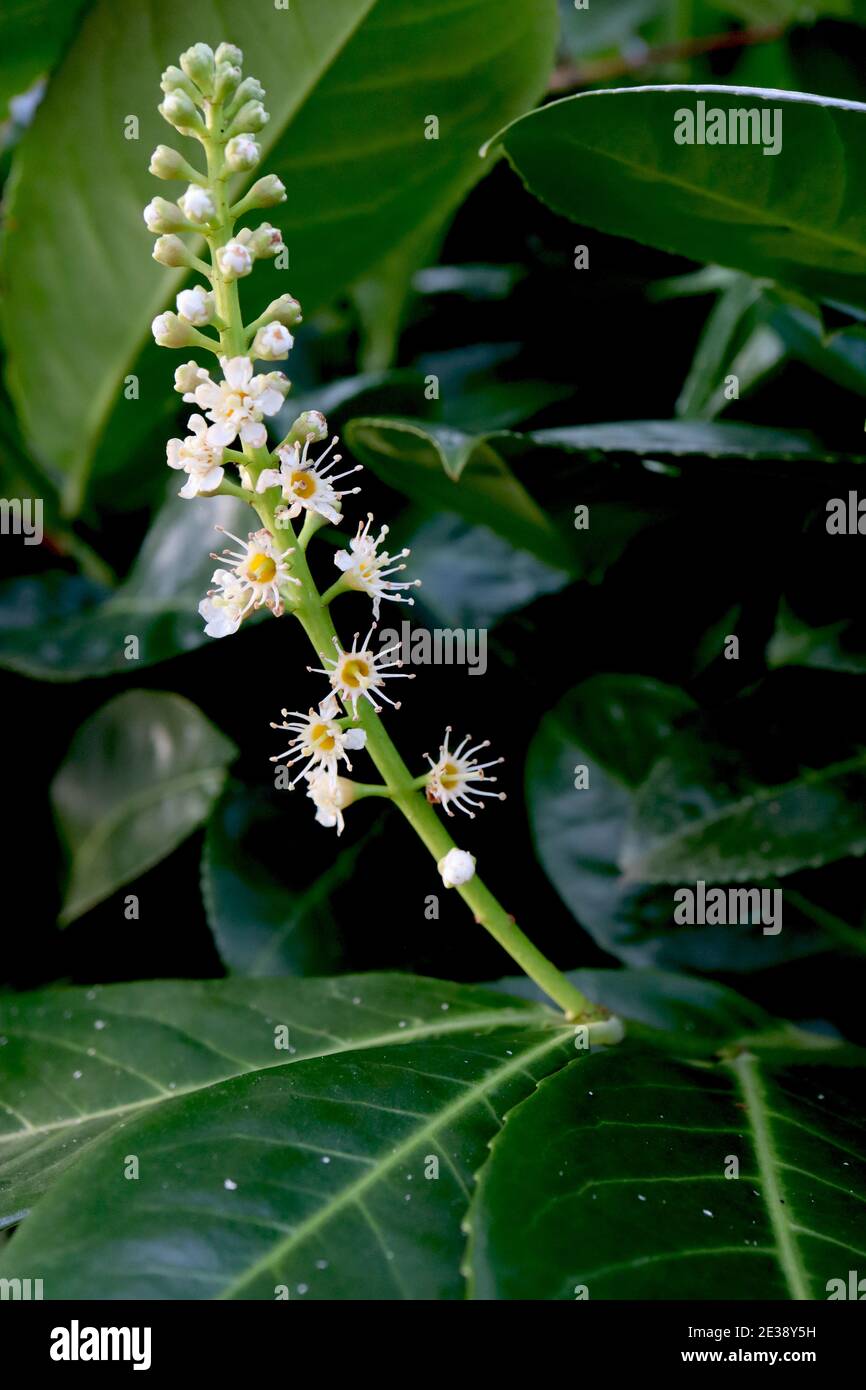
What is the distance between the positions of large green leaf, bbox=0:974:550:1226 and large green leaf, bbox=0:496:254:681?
39 centimetres

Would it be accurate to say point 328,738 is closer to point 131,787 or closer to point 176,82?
point 176,82

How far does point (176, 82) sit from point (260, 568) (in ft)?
1.14

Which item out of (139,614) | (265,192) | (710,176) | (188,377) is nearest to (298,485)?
(188,377)

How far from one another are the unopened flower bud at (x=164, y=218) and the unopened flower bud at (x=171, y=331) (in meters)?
0.06

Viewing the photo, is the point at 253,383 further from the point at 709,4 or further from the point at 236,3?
the point at 709,4

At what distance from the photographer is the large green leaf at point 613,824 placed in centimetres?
123

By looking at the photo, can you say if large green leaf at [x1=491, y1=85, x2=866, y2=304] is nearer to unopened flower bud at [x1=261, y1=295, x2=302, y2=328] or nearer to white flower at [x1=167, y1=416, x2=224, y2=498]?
unopened flower bud at [x1=261, y1=295, x2=302, y2=328]

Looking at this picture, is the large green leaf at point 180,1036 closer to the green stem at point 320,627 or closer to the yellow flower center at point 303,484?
the green stem at point 320,627

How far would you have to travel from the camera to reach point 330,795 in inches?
32.2

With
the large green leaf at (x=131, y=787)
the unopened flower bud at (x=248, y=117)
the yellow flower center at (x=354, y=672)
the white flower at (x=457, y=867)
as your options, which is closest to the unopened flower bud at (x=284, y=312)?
the unopened flower bud at (x=248, y=117)

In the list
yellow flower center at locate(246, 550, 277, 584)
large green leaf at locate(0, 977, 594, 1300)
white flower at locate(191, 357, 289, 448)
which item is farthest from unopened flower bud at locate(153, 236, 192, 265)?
large green leaf at locate(0, 977, 594, 1300)

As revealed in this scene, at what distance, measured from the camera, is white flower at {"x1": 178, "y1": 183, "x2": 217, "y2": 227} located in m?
0.76
